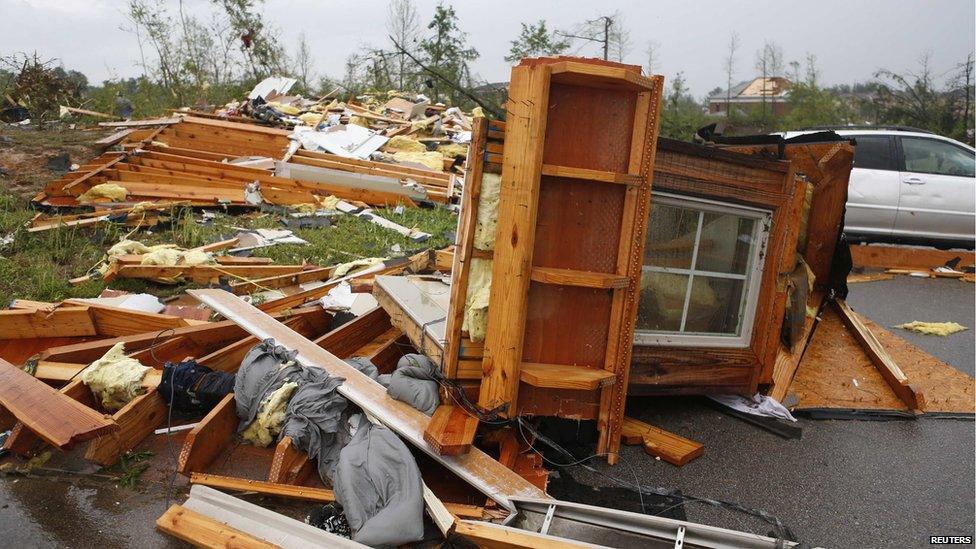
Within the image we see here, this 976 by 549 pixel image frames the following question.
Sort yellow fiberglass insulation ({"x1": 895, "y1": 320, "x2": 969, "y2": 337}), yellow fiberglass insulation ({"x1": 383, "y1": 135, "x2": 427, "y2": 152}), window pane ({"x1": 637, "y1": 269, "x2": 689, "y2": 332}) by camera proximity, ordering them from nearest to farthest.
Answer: window pane ({"x1": 637, "y1": 269, "x2": 689, "y2": 332}), yellow fiberglass insulation ({"x1": 895, "y1": 320, "x2": 969, "y2": 337}), yellow fiberglass insulation ({"x1": 383, "y1": 135, "x2": 427, "y2": 152})

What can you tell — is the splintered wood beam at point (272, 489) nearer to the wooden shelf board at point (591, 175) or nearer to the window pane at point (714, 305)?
the wooden shelf board at point (591, 175)

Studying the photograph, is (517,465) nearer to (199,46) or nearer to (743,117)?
(199,46)

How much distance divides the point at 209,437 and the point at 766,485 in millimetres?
3010

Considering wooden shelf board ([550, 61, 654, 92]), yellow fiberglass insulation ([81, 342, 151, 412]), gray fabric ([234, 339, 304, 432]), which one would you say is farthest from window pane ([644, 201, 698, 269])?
yellow fiberglass insulation ([81, 342, 151, 412])

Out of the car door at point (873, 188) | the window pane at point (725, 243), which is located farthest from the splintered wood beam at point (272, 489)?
the car door at point (873, 188)

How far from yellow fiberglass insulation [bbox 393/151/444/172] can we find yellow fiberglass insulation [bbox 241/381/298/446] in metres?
8.13

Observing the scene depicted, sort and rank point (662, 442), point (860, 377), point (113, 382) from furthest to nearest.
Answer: point (860, 377), point (662, 442), point (113, 382)

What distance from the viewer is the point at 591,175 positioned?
3184 millimetres

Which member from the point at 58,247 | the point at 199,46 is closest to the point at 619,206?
the point at 58,247

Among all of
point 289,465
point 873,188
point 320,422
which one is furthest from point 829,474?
point 873,188

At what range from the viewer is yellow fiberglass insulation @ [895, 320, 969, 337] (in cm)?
634

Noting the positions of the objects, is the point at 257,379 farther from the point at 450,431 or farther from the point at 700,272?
the point at 700,272

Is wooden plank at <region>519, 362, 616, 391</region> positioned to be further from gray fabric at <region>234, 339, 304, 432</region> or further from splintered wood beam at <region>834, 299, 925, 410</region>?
splintered wood beam at <region>834, 299, 925, 410</region>

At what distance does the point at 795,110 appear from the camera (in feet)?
69.1
